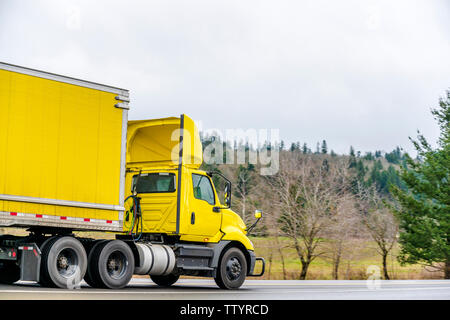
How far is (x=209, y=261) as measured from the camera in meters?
16.2

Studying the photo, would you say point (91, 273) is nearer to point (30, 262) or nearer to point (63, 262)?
point (63, 262)

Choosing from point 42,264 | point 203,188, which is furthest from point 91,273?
point 203,188

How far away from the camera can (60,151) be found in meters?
12.9

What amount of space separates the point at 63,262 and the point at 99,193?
5.33 ft

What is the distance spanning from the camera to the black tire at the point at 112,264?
13.5 metres

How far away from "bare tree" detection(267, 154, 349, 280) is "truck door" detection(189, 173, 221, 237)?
66.1 feet

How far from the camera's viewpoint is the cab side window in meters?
16.1

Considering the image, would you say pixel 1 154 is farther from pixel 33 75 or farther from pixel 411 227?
pixel 411 227

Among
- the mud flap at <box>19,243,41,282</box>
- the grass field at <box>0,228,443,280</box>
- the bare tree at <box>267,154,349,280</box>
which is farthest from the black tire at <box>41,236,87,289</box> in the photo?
the bare tree at <box>267,154,349,280</box>

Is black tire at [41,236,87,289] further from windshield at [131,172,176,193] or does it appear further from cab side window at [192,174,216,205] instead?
cab side window at [192,174,216,205]

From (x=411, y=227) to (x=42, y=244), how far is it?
32875 mm

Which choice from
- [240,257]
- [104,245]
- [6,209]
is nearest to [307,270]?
[240,257]

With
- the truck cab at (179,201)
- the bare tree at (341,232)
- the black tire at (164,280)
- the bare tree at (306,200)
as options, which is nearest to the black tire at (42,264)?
the truck cab at (179,201)

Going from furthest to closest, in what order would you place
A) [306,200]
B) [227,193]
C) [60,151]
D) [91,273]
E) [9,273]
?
[306,200] < [227,193] < [9,273] < [91,273] < [60,151]
